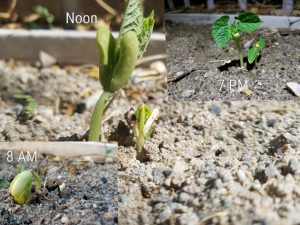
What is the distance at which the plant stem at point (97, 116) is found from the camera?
1084 millimetres

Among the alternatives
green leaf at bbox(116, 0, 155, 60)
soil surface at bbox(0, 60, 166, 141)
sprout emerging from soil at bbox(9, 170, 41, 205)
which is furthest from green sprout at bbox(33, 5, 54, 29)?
sprout emerging from soil at bbox(9, 170, 41, 205)

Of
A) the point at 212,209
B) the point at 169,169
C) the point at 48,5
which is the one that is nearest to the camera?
the point at 212,209

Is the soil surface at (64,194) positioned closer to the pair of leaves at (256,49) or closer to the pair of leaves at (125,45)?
the pair of leaves at (125,45)

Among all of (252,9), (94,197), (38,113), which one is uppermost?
(252,9)

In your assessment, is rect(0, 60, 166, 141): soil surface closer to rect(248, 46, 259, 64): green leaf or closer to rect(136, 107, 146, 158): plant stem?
rect(136, 107, 146, 158): plant stem

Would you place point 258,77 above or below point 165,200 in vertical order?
above

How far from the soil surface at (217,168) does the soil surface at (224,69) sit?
0.07 feet

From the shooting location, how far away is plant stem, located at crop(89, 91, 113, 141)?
1.08 m

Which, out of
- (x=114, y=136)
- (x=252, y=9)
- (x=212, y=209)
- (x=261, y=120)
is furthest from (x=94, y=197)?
(x=252, y=9)

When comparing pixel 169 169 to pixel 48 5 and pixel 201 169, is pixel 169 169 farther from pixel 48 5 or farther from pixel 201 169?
pixel 48 5

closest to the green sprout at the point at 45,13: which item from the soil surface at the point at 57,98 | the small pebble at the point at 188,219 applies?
the soil surface at the point at 57,98

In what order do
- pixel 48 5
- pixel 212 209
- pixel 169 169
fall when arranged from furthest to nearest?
pixel 48 5, pixel 169 169, pixel 212 209

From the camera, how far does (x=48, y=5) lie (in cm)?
118

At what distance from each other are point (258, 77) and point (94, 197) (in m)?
0.39
